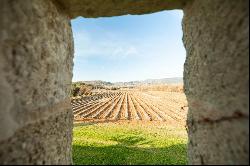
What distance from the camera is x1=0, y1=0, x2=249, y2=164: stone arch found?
293cm

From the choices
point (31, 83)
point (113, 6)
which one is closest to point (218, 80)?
point (113, 6)

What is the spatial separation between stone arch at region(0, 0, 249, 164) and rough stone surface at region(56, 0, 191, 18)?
12 mm

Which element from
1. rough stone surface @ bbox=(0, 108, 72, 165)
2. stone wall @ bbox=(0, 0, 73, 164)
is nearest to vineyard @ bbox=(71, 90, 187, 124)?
rough stone surface @ bbox=(0, 108, 72, 165)

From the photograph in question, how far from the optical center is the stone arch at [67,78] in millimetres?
2930

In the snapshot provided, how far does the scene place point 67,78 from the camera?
4258 millimetres

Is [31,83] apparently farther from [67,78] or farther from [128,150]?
[128,150]

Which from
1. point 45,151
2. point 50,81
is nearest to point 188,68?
point 50,81

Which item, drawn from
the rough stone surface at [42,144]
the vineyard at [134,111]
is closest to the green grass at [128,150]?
the rough stone surface at [42,144]

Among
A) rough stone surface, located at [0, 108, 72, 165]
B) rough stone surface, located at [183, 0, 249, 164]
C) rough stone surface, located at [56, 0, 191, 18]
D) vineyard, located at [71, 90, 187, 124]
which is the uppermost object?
rough stone surface, located at [56, 0, 191, 18]

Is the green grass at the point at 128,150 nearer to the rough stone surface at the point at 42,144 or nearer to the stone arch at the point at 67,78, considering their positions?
the rough stone surface at the point at 42,144

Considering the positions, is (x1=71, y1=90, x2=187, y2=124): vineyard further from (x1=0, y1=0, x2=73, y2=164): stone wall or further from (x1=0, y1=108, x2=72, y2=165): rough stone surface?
(x1=0, y1=0, x2=73, y2=164): stone wall

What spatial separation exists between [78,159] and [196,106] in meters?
3.84

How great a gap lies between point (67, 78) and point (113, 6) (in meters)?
1.01

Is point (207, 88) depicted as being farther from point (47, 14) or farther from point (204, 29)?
point (47, 14)
